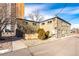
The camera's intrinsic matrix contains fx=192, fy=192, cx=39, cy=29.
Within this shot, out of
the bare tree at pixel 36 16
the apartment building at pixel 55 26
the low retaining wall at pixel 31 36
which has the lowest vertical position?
the low retaining wall at pixel 31 36

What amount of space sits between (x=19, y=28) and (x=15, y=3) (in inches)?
15.8

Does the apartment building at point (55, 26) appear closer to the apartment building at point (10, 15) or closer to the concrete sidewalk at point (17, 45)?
the apartment building at point (10, 15)

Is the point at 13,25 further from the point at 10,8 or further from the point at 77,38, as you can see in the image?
the point at 77,38

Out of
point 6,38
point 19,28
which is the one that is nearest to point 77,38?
point 19,28

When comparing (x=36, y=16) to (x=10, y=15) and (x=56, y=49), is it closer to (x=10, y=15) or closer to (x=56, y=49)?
(x=10, y=15)

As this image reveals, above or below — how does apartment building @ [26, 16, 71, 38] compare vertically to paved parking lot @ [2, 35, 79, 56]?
above

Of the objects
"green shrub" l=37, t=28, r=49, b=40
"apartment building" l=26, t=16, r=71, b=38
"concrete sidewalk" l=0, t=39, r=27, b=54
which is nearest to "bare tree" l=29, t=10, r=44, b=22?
"apartment building" l=26, t=16, r=71, b=38

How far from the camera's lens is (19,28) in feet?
10.00

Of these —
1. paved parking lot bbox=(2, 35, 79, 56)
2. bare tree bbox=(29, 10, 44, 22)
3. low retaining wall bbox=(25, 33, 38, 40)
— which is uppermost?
bare tree bbox=(29, 10, 44, 22)

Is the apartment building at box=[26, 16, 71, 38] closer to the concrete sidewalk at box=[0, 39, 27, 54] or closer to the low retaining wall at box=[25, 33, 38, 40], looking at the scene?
the low retaining wall at box=[25, 33, 38, 40]

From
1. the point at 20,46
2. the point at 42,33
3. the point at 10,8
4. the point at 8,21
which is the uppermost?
the point at 10,8

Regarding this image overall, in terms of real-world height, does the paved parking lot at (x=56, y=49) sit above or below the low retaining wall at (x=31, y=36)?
below

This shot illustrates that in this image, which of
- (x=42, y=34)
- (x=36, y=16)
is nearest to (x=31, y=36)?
(x=42, y=34)

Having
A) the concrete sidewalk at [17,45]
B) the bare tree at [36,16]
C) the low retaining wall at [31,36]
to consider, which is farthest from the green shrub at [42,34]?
the concrete sidewalk at [17,45]
